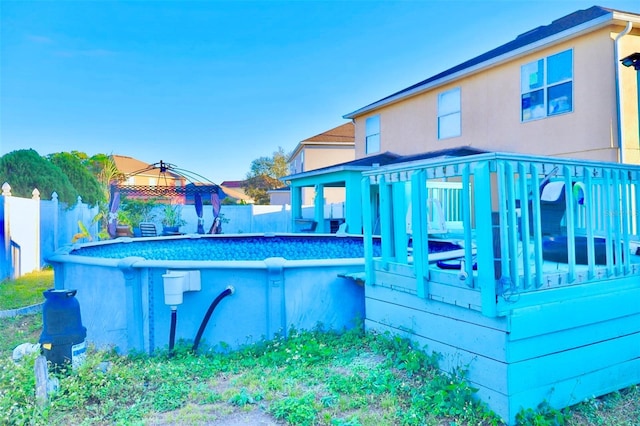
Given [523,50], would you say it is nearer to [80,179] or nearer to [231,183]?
[80,179]

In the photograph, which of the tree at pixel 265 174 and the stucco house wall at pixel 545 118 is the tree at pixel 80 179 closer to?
the stucco house wall at pixel 545 118

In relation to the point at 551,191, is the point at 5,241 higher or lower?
lower

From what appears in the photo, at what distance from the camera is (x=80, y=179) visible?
2136 centimetres

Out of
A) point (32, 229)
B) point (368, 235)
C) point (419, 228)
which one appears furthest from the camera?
point (32, 229)

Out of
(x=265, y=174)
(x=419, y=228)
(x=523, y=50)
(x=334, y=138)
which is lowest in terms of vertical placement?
(x=419, y=228)

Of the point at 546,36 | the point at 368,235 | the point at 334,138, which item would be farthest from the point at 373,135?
the point at 368,235

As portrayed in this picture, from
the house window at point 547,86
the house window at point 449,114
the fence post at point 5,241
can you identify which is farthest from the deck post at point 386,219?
the house window at point 449,114

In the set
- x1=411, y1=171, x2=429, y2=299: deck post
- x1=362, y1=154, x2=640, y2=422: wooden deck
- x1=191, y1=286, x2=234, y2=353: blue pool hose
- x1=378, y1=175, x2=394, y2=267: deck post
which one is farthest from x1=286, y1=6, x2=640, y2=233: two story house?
x1=191, y1=286, x2=234, y2=353: blue pool hose

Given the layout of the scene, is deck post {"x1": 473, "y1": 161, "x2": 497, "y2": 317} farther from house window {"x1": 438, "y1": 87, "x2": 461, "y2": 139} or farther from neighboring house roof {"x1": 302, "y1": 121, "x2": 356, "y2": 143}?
A: neighboring house roof {"x1": 302, "y1": 121, "x2": 356, "y2": 143}

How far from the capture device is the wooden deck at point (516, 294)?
9.11 feet

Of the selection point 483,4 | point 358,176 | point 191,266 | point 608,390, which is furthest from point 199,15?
point 608,390

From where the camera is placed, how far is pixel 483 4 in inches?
499

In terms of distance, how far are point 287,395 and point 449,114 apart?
443 inches

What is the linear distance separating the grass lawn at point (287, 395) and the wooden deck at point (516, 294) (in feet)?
0.47
